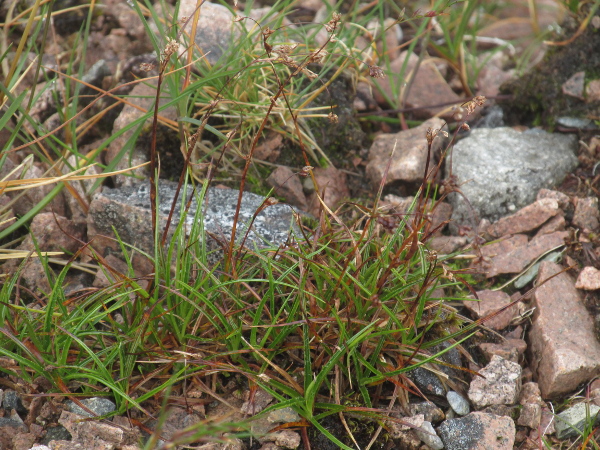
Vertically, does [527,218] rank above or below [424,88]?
below

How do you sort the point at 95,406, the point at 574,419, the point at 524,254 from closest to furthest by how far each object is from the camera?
the point at 95,406
the point at 574,419
the point at 524,254

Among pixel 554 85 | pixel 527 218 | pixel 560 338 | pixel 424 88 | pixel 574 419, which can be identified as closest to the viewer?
pixel 574 419

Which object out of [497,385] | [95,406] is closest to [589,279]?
[497,385]

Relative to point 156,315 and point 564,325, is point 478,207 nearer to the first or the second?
point 564,325

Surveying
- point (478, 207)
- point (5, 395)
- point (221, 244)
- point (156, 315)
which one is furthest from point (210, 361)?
point (478, 207)

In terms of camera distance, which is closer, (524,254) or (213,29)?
(524,254)

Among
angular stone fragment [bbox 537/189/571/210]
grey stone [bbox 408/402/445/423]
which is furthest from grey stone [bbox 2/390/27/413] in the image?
angular stone fragment [bbox 537/189/571/210]

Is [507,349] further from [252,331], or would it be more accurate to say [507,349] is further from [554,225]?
Answer: [252,331]
